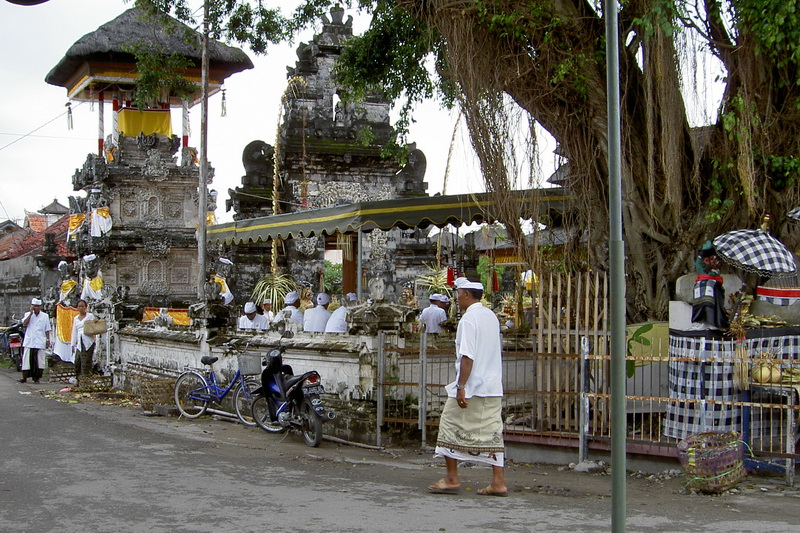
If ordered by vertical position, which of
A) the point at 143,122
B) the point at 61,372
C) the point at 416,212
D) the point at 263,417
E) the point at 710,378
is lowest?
the point at 61,372

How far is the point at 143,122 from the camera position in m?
28.6

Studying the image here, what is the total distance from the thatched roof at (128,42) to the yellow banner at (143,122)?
1916mm

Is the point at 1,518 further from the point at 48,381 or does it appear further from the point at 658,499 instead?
the point at 48,381

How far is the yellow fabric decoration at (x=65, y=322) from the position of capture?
21.4m

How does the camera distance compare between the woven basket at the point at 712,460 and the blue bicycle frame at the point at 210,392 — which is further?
the blue bicycle frame at the point at 210,392

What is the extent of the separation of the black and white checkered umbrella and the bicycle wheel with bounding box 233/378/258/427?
247 inches

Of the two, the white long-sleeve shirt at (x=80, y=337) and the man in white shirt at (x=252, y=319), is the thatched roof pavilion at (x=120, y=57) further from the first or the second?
the man in white shirt at (x=252, y=319)

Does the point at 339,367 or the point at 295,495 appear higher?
the point at 339,367

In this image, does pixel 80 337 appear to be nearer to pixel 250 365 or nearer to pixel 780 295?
pixel 250 365

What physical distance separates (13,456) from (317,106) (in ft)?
64.3

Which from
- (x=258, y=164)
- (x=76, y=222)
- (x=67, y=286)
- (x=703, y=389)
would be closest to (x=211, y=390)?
(x=703, y=389)

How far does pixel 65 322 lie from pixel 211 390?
1015 cm

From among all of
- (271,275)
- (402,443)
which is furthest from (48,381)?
(402,443)

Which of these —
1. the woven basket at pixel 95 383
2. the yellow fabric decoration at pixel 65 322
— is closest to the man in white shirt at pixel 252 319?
the woven basket at pixel 95 383
